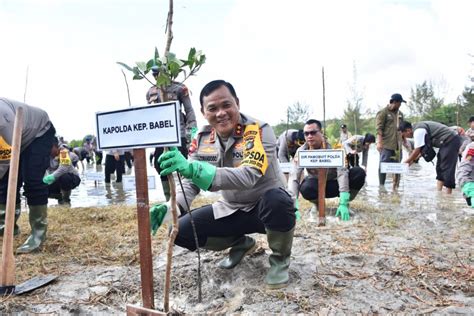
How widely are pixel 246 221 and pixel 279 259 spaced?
30cm

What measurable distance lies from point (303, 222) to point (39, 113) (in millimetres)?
2687

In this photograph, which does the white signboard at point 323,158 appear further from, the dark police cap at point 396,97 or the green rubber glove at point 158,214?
the dark police cap at point 396,97

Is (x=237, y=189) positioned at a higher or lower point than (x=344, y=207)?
higher

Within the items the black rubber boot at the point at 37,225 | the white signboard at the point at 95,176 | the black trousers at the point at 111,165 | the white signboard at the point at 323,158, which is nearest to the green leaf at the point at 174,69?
the black rubber boot at the point at 37,225

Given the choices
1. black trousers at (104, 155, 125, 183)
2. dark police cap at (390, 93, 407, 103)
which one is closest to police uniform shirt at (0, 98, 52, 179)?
dark police cap at (390, 93, 407, 103)

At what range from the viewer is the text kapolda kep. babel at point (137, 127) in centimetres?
169

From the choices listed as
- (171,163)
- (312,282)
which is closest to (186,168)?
(171,163)

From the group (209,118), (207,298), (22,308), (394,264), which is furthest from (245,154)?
(22,308)

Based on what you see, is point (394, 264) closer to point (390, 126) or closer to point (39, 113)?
point (39, 113)

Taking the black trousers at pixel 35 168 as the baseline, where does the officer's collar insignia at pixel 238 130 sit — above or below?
above

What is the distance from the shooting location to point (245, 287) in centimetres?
221

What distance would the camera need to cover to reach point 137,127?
5.83 ft

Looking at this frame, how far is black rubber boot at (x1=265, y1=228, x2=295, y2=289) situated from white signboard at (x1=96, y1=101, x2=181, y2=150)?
0.88m

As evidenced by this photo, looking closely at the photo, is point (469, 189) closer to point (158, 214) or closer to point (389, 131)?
point (389, 131)
